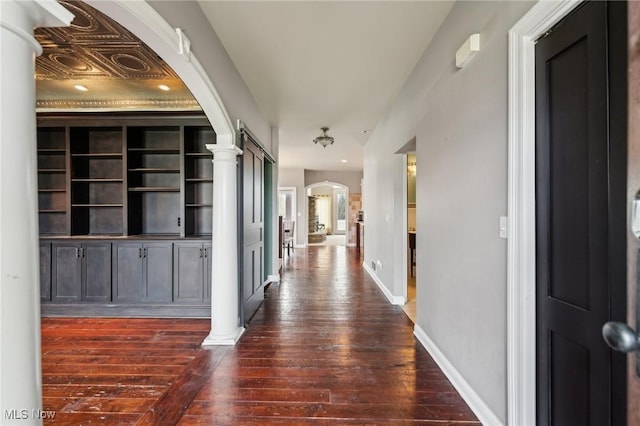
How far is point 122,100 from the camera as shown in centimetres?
371

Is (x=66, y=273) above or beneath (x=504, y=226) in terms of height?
beneath

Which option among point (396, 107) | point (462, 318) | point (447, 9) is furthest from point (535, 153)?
point (396, 107)

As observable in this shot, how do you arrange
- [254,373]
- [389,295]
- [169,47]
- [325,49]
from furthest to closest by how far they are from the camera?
[389,295] → [325,49] → [254,373] → [169,47]

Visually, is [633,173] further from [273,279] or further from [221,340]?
[273,279]

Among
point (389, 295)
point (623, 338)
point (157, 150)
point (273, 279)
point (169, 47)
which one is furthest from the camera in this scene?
point (273, 279)

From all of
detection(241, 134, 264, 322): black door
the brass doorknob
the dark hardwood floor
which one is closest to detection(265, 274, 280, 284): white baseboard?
detection(241, 134, 264, 322): black door

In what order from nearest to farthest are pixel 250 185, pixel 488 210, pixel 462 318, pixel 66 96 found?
pixel 488 210 → pixel 462 318 → pixel 250 185 → pixel 66 96

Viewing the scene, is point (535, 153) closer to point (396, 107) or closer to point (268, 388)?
point (268, 388)

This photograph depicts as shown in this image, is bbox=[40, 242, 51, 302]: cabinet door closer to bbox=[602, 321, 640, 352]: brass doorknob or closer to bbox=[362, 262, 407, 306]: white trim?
bbox=[362, 262, 407, 306]: white trim

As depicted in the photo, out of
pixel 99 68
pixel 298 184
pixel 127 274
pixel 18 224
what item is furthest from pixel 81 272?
pixel 298 184

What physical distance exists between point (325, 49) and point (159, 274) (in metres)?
3.11

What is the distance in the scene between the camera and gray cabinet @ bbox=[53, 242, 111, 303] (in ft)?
11.1

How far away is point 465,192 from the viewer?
1.92m

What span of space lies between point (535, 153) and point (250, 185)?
9.20 feet
